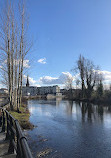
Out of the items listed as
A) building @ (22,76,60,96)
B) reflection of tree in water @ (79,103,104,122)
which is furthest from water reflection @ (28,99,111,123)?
building @ (22,76,60,96)

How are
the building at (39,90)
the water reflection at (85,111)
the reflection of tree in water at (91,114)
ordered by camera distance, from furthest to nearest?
1. the building at (39,90)
2. the water reflection at (85,111)
3. the reflection of tree in water at (91,114)

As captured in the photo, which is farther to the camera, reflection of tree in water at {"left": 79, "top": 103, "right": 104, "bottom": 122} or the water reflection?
the water reflection

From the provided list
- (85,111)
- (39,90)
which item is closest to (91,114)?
(85,111)

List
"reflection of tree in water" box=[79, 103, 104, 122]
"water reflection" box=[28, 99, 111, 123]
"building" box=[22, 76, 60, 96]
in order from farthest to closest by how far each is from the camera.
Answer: "building" box=[22, 76, 60, 96], "water reflection" box=[28, 99, 111, 123], "reflection of tree in water" box=[79, 103, 104, 122]

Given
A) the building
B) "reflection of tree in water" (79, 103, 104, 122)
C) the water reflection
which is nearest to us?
"reflection of tree in water" (79, 103, 104, 122)

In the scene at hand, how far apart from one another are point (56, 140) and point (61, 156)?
218 centimetres

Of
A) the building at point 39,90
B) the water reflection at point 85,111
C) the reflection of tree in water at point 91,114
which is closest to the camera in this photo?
the reflection of tree in water at point 91,114

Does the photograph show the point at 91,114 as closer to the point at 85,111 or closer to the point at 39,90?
the point at 85,111

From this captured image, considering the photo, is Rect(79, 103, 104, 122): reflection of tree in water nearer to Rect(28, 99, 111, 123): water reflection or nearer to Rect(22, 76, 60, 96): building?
Rect(28, 99, 111, 123): water reflection

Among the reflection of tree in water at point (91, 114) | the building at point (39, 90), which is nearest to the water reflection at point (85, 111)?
the reflection of tree in water at point (91, 114)

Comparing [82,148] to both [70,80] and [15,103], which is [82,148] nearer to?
[15,103]

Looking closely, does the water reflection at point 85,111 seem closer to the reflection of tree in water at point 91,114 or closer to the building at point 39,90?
the reflection of tree in water at point 91,114

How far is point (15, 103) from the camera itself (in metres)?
17.1

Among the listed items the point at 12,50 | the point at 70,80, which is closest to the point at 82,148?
the point at 12,50
